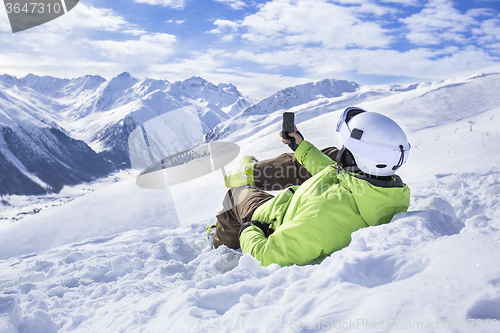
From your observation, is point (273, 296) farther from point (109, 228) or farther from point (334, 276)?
point (109, 228)

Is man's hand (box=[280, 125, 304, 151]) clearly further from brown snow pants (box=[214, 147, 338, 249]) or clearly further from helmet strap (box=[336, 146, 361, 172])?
helmet strap (box=[336, 146, 361, 172])

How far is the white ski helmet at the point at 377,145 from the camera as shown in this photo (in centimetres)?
199

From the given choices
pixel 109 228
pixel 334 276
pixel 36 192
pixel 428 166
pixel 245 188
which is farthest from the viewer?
pixel 36 192

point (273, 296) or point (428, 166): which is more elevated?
point (273, 296)

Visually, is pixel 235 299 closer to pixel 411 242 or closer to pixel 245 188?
pixel 411 242

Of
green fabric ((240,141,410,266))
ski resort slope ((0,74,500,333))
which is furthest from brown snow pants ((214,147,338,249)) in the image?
green fabric ((240,141,410,266))

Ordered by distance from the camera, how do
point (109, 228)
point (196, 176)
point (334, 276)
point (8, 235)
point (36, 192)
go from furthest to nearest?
point (36, 192), point (196, 176), point (109, 228), point (8, 235), point (334, 276)

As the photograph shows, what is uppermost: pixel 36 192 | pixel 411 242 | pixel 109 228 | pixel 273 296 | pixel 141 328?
pixel 411 242

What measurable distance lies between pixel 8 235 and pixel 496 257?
6.00 m

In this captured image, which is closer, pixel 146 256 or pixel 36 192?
pixel 146 256

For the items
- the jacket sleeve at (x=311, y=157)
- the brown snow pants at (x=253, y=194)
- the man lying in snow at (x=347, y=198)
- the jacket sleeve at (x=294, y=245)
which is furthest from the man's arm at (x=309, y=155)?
the jacket sleeve at (x=294, y=245)

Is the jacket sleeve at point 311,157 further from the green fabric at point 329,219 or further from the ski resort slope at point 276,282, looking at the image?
the ski resort slope at point 276,282

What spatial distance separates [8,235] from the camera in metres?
4.58

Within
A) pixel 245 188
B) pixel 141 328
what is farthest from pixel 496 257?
pixel 245 188
